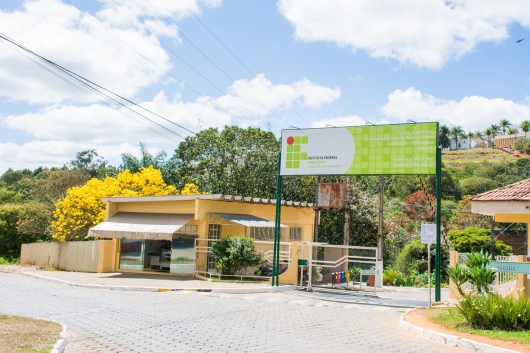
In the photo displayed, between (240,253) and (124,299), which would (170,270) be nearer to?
(240,253)

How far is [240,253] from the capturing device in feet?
68.7

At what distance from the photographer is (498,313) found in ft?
35.1

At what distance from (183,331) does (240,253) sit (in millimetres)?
10581

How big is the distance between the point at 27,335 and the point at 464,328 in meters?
8.30

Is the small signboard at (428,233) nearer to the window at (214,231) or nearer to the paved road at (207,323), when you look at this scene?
the paved road at (207,323)

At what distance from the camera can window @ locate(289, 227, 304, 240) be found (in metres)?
29.3

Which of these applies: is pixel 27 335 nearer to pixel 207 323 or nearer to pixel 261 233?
pixel 207 323

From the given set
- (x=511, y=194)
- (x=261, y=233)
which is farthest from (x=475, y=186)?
(x=511, y=194)

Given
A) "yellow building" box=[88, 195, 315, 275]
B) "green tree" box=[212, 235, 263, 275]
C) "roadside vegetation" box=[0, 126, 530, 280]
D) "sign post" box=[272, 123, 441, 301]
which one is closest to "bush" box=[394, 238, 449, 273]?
"roadside vegetation" box=[0, 126, 530, 280]

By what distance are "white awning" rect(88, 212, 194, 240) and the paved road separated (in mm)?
4918

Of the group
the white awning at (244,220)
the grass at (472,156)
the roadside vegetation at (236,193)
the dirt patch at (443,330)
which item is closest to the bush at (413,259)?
the roadside vegetation at (236,193)

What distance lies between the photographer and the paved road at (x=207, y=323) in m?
9.23

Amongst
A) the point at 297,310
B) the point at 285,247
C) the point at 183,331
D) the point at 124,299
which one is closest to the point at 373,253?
the point at 285,247

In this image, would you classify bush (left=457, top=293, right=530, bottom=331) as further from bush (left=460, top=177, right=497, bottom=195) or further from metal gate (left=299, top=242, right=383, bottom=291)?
bush (left=460, top=177, right=497, bottom=195)
